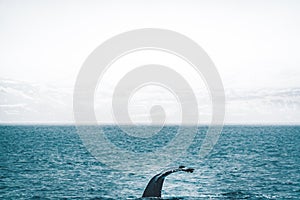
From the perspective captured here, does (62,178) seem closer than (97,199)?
No

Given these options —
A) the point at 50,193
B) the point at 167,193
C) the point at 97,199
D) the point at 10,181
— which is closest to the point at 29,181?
the point at 10,181

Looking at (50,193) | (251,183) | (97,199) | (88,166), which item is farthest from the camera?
(88,166)

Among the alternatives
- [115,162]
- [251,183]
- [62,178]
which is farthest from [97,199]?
[115,162]

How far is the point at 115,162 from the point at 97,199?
96.2ft

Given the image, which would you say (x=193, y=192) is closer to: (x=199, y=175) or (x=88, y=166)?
(x=199, y=175)

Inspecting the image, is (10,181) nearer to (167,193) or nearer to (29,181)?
Result: (29,181)

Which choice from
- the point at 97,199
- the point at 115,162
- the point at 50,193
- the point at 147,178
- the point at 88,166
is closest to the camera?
the point at 97,199

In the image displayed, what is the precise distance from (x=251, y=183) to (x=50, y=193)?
68.2ft

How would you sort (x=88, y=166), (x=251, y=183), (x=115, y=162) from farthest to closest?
(x=115, y=162), (x=88, y=166), (x=251, y=183)

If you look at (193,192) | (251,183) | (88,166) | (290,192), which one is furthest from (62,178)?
(290,192)

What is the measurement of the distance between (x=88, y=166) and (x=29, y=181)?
15.0 meters

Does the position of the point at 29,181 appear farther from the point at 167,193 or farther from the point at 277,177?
the point at 277,177

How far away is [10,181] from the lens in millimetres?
41062

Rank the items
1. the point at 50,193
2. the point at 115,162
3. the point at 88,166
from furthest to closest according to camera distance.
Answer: the point at 115,162
the point at 88,166
the point at 50,193
